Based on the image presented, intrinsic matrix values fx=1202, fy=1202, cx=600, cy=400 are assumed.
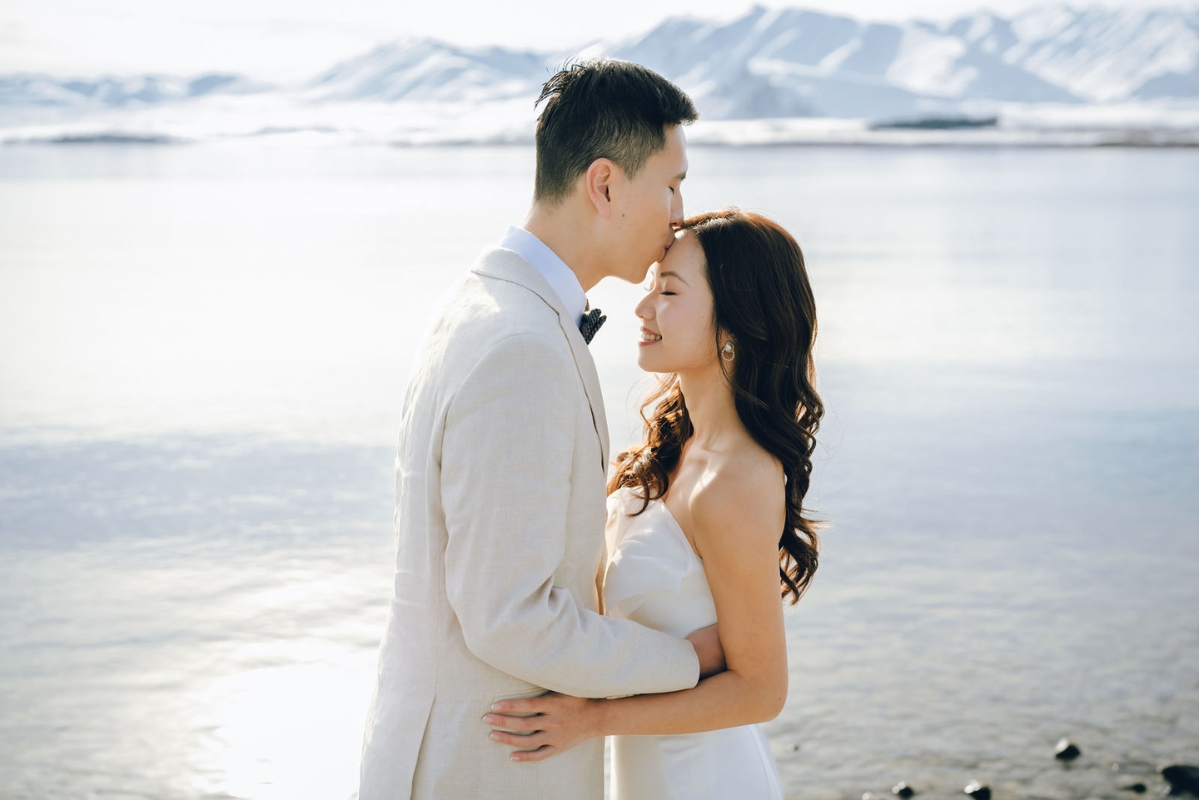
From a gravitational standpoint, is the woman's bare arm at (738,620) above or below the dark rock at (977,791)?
above

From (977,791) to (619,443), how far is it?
195 inches

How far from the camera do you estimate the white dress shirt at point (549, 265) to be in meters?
2.55

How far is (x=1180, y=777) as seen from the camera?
524 cm

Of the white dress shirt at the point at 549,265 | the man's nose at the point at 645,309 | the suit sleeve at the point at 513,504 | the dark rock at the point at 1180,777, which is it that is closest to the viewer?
the suit sleeve at the point at 513,504

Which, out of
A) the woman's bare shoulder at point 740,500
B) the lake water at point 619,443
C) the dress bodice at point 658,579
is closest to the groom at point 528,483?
the dress bodice at point 658,579

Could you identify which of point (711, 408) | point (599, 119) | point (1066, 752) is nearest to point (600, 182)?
point (599, 119)

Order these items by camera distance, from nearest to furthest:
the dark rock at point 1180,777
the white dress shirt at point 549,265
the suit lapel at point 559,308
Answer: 1. the suit lapel at point 559,308
2. the white dress shirt at point 549,265
3. the dark rock at point 1180,777

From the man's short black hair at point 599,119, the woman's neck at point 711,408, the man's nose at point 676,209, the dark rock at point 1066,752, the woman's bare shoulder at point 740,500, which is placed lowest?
the dark rock at point 1066,752

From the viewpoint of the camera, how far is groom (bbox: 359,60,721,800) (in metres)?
2.28

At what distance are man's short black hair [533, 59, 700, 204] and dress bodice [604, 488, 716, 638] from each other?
0.88 metres

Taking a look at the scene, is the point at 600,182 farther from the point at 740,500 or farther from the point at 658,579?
the point at 658,579

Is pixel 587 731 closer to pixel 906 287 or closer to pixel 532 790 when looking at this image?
pixel 532 790

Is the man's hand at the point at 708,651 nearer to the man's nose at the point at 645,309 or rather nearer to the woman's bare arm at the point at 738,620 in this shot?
the woman's bare arm at the point at 738,620

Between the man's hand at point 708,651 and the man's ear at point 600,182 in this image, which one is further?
the man's hand at point 708,651
